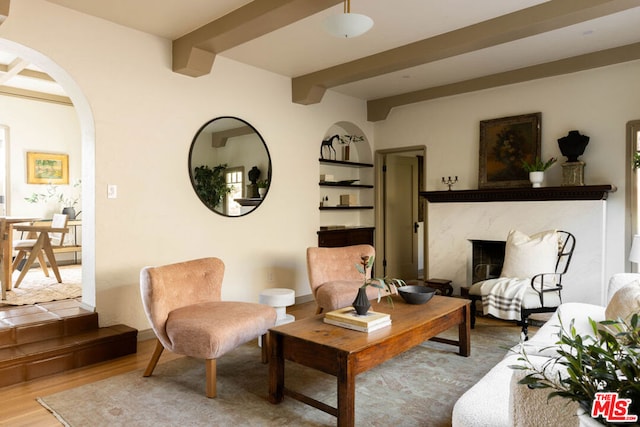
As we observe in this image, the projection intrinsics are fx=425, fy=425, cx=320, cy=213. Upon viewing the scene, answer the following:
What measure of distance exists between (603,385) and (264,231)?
418cm

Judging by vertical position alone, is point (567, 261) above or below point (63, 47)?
below

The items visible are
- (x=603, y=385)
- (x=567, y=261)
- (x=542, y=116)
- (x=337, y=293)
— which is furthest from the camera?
(x=542, y=116)

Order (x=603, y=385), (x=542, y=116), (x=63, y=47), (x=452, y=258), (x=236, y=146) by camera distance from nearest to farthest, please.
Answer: (x=603, y=385) → (x=63, y=47) → (x=236, y=146) → (x=542, y=116) → (x=452, y=258)

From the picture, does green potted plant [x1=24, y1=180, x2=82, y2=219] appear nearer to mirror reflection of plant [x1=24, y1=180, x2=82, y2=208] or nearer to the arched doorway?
mirror reflection of plant [x1=24, y1=180, x2=82, y2=208]

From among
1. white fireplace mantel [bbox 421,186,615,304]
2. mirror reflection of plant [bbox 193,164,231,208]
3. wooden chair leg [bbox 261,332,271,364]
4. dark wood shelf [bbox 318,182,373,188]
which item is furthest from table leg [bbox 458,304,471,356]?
dark wood shelf [bbox 318,182,373,188]

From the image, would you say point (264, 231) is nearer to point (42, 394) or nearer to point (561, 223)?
point (42, 394)

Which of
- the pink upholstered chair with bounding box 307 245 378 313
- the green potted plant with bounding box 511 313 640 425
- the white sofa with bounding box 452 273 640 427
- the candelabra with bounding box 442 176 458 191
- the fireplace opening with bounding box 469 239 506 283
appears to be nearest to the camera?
the green potted plant with bounding box 511 313 640 425

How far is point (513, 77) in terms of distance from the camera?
4965mm

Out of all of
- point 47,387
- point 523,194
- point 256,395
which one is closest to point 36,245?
point 47,387

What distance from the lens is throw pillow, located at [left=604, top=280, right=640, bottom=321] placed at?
1975 millimetres

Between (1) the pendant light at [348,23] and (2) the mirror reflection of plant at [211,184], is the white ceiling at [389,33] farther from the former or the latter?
(2) the mirror reflection of plant at [211,184]

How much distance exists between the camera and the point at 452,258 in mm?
5414

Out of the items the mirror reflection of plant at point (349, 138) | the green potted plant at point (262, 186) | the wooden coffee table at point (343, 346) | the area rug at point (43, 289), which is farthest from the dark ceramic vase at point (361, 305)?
the mirror reflection of plant at point (349, 138)

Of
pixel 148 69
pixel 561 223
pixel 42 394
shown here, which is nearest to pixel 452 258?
pixel 561 223
